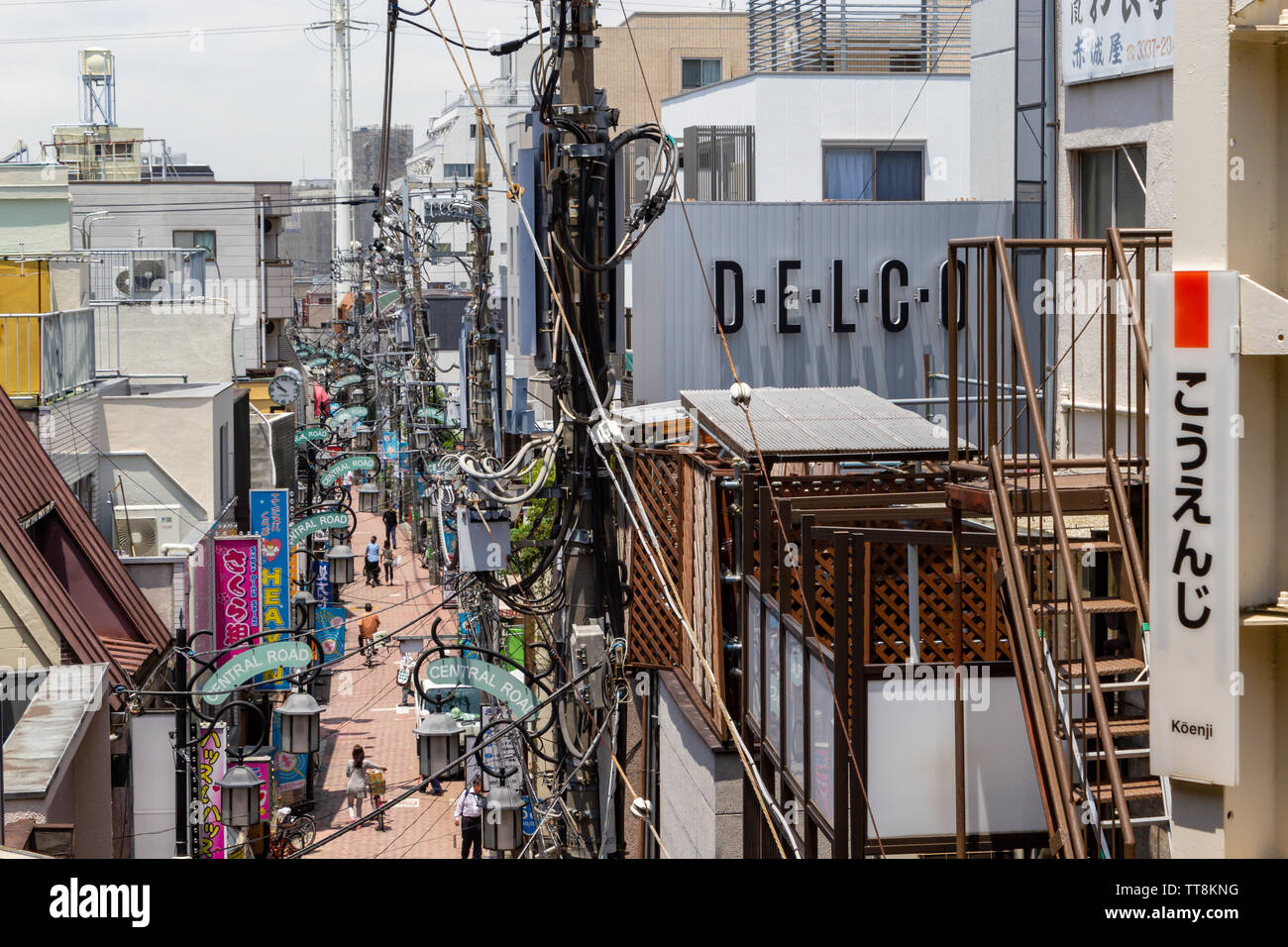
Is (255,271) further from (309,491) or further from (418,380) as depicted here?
(418,380)

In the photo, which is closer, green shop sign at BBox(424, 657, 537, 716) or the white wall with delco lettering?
green shop sign at BBox(424, 657, 537, 716)

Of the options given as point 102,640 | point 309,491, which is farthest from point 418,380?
point 102,640

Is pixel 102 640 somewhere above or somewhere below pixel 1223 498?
below

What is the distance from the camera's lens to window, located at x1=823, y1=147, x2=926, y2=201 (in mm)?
25562

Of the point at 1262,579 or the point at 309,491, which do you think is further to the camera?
the point at 309,491

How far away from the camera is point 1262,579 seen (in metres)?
4.33

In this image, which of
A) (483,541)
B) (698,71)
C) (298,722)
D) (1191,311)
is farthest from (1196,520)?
(698,71)

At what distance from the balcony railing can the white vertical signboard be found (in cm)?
1646

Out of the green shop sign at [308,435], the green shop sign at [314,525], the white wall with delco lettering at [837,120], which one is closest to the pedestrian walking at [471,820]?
the green shop sign at [314,525]

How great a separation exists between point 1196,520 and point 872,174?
22485 millimetres

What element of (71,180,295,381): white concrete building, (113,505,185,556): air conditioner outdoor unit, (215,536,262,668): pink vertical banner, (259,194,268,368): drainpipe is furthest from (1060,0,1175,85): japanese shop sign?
(259,194,268,368): drainpipe

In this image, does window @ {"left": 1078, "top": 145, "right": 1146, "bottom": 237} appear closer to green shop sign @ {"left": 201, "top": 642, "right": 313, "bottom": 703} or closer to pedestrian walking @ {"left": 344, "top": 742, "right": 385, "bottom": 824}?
green shop sign @ {"left": 201, "top": 642, "right": 313, "bottom": 703}

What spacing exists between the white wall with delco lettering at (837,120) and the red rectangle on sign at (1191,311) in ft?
69.2

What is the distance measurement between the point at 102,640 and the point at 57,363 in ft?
15.8
